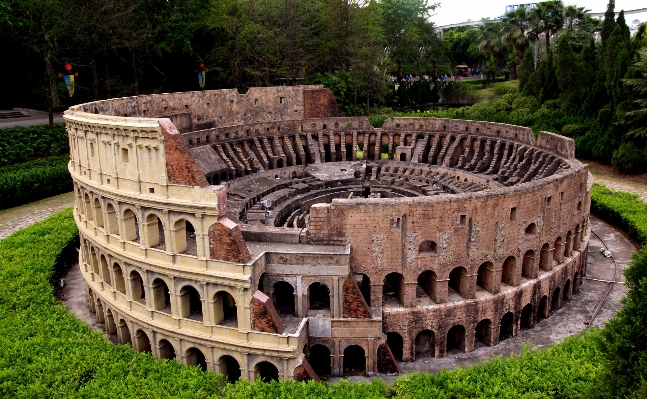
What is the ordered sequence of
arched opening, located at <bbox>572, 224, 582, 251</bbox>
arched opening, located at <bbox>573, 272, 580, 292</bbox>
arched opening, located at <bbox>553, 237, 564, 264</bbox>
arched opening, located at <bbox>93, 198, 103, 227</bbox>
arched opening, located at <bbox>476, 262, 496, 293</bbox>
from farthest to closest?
arched opening, located at <bbox>573, 272, 580, 292</bbox>
arched opening, located at <bbox>572, 224, 582, 251</bbox>
arched opening, located at <bbox>553, 237, 564, 264</bbox>
arched opening, located at <bbox>476, 262, 496, 293</bbox>
arched opening, located at <bbox>93, 198, 103, 227</bbox>

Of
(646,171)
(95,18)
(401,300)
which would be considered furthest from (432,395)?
(95,18)

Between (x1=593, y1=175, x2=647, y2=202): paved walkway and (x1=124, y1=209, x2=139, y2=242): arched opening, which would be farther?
(x1=593, y1=175, x2=647, y2=202): paved walkway

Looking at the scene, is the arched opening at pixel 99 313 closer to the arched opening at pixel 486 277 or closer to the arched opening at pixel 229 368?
the arched opening at pixel 229 368

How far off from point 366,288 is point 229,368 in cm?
677

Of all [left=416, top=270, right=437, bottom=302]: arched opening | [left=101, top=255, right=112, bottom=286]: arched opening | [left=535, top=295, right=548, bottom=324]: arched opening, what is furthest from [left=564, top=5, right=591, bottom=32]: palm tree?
[left=101, top=255, right=112, bottom=286]: arched opening

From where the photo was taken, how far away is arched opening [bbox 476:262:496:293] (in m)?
26.7

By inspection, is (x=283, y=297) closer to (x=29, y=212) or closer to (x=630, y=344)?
(x=630, y=344)

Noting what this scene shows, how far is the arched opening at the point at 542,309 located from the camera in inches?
1133

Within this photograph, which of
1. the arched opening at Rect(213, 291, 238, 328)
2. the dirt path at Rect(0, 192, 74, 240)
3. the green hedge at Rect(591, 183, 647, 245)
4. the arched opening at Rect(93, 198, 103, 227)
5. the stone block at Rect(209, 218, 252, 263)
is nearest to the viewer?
the stone block at Rect(209, 218, 252, 263)

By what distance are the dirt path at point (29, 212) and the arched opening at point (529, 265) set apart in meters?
33.2

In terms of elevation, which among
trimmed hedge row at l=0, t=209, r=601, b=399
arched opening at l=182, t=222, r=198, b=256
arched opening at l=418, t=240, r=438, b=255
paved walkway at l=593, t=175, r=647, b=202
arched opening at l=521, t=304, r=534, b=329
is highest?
arched opening at l=182, t=222, r=198, b=256

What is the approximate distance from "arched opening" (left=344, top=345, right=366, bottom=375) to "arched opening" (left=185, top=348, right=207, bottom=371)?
5979mm

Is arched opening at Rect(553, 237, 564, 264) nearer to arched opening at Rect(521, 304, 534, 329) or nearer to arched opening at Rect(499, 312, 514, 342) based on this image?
arched opening at Rect(521, 304, 534, 329)

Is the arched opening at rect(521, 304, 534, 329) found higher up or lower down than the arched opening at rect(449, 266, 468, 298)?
lower down
